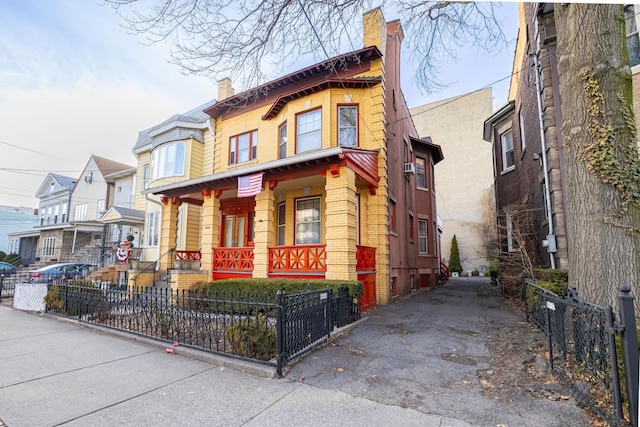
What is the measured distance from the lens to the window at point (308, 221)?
1294 cm

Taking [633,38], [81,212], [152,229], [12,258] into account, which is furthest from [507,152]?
[12,258]

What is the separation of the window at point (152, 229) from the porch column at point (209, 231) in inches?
303

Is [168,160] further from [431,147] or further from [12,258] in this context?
[12,258]

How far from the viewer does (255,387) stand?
14.4 feet

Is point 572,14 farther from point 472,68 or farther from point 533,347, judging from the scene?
point 533,347

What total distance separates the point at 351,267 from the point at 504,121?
13530mm

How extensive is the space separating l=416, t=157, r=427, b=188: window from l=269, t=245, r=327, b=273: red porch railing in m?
10.5

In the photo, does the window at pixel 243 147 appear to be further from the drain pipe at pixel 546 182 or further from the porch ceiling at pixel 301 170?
the drain pipe at pixel 546 182

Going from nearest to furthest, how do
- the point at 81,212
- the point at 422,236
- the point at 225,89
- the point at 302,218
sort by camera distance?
1. the point at 302,218
2. the point at 422,236
3. the point at 225,89
4. the point at 81,212

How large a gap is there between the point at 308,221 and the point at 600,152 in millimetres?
9782

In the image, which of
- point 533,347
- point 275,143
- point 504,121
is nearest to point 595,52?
point 533,347

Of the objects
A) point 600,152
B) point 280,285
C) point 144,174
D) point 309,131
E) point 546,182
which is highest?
point 144,174

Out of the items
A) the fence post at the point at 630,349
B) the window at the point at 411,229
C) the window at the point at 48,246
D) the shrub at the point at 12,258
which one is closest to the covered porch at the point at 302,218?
the window at the point at 411,229

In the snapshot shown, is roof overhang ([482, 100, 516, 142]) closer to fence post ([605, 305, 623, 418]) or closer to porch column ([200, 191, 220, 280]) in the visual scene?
porch column ([200, 191, 220, 280])
